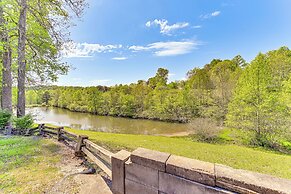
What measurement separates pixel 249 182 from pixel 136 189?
4.39 feet

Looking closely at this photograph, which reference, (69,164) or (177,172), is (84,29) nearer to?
(69,164)

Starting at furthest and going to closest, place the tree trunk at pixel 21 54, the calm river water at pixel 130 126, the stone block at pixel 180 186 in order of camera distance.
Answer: the calm river water at pixel 130 126, the tree trunk at pixel 21 54, the stone block at pixel 180 186

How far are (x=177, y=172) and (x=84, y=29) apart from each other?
1130cm

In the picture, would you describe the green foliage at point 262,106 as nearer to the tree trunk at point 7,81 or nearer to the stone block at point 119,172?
the stone block at point 119,172

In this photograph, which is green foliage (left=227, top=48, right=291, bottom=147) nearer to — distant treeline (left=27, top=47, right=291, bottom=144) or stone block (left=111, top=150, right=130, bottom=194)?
distant treeline (left=27, top=47, right=291, bottom=144)

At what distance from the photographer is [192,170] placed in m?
1.62

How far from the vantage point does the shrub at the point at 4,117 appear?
7963 mm

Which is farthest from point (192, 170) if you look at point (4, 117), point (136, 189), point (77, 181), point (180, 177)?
point (4, 117)

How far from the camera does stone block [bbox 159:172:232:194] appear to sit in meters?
1.53

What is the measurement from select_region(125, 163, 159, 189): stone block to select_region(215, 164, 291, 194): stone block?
2.34 ft

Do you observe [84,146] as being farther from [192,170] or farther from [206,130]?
[206,130]

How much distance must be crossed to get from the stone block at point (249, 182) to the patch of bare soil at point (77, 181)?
7.73 ft

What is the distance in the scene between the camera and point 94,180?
139 inches

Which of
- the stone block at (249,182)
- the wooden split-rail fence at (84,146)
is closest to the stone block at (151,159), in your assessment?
the stone block at (249,182)
